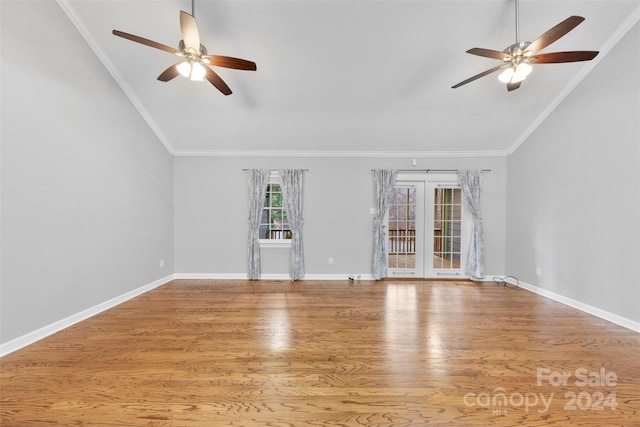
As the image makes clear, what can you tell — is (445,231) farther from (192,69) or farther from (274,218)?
(192,69)

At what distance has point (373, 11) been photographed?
2660mm

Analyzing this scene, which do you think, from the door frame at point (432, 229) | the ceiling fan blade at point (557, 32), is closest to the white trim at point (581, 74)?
the door frame at point (432, 229)

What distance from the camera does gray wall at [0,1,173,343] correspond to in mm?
2320

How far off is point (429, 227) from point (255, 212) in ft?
11.2

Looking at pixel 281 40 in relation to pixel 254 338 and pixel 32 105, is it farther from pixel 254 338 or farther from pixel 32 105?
pixel 254 338

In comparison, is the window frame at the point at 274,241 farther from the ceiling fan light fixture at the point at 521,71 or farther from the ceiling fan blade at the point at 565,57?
the ceiling fan blade at the point at 565,57

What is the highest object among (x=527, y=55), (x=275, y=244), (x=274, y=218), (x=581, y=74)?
(x=581, y=74)

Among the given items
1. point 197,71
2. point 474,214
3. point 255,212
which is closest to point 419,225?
point 474,214

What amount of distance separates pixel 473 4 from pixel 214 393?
4.26 m

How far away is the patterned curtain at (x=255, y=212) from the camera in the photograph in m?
4.83

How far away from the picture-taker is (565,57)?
90.5 inches

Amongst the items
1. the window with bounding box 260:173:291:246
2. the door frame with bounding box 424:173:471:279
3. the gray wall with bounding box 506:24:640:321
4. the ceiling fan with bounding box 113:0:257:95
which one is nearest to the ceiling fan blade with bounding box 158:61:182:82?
the ceiling fan with bounding box 113:0:257:95

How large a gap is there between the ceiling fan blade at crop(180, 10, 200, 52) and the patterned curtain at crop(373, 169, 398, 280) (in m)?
3.46

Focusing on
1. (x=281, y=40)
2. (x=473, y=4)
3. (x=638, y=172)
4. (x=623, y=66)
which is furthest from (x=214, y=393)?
(x=623, y=66)
